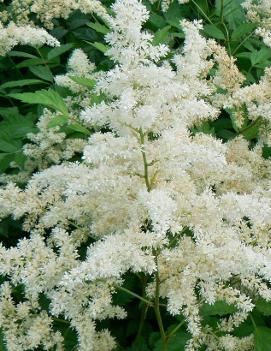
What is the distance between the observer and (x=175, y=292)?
2992 millimetres

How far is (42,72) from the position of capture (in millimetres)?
4676

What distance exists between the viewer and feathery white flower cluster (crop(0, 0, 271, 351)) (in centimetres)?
282

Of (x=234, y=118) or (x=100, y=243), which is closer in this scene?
(x=100, y=243)

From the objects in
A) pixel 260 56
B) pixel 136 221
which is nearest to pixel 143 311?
pixel 136 221

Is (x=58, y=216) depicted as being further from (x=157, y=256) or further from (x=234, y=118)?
(x=234, y=118)

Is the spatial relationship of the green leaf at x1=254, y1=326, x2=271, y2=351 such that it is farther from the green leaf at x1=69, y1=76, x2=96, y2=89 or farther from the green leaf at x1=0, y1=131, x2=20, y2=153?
the green leaf at x1=0, y1=131, x2=20, y2=153

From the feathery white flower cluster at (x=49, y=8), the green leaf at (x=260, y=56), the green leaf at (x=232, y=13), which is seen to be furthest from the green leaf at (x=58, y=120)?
the green leaf at (x=232, y=13)

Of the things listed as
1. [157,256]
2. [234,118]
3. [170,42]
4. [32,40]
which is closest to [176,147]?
[157,256]

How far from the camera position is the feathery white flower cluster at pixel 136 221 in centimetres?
282

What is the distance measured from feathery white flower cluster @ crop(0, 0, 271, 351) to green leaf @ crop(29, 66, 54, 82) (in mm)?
1394

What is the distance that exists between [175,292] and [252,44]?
110 inches

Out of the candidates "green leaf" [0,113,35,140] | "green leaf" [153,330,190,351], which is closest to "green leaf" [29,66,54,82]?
"green leaf" [0,113,35,140]

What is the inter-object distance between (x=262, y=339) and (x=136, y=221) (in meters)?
1.04

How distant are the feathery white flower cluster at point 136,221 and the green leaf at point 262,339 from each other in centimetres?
9
